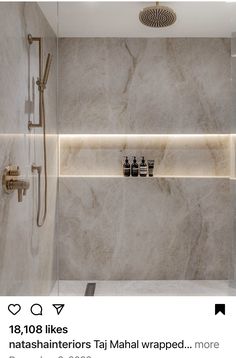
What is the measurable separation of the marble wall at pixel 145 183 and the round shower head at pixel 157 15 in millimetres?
534

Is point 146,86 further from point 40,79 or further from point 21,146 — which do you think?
point 21,146

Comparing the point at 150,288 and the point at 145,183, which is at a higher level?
the point at 145,183

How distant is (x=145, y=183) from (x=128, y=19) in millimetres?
1140

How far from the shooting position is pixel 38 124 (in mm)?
1602

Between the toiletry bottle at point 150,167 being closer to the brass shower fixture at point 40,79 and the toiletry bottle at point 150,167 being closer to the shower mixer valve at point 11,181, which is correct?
the brass shower fixture at point 40,79

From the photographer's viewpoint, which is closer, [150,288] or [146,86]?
[150,288]
